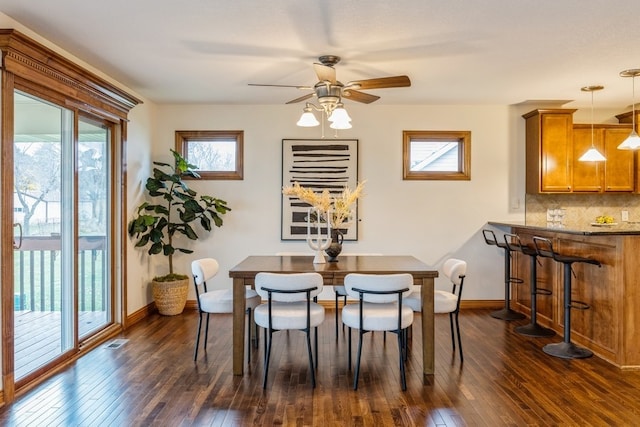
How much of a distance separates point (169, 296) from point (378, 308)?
286 centimetres

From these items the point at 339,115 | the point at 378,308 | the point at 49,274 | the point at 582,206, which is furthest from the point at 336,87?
the point at 582,206

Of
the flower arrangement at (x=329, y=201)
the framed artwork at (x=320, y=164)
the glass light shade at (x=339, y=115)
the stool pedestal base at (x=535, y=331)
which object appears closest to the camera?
the glass light shade at (x=339, y=115)

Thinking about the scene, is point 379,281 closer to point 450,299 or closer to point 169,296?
point 450,299

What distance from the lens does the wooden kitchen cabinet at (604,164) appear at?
5.38 meters

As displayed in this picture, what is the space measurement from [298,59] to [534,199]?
12.0 feet

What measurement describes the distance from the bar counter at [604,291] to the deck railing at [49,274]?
4359 mm

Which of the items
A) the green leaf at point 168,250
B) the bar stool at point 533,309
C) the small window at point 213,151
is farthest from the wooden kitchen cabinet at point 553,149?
the green leaf at point 168,250

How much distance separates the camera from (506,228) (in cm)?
554

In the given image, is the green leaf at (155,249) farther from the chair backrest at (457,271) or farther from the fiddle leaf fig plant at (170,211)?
the chair backrest at (457,271)

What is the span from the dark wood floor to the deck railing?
566mm

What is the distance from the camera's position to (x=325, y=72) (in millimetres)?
3316

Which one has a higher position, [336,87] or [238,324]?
[336,87]

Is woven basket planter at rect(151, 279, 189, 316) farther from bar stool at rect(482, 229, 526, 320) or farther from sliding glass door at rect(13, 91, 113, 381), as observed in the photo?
bar stool at rect(482, 229, 526, 320)

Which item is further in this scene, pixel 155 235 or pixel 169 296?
pixel 169 296
